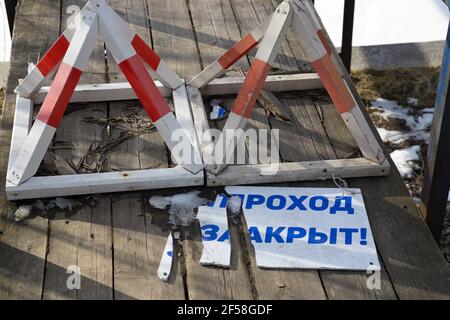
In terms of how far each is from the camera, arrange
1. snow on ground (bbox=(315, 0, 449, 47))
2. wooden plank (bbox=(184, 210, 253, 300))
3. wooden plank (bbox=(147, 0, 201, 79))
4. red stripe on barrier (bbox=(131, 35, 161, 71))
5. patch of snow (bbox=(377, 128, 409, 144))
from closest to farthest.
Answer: wooden plank (bbox=(184, 210, 253, 300)) < red stripe on barrier (bbox=(131, 35, 161, 71)) < wooden plank (bbox=(147, 0, 201, 79)) < patch of snow (bbox=(377, 128, 409, 144)) < snow on ground (bbox=(315, 0, 449, 47))

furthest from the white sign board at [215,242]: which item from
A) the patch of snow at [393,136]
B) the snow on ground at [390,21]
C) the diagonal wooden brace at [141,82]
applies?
the snow on ground at [390,21]

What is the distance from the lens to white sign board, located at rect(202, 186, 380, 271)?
9.68ft

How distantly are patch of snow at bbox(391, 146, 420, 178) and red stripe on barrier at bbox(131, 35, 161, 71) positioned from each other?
6.12ft

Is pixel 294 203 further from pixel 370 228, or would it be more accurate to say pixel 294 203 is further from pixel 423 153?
pixel 423 153

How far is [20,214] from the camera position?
316cm

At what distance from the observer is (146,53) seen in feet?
12.1

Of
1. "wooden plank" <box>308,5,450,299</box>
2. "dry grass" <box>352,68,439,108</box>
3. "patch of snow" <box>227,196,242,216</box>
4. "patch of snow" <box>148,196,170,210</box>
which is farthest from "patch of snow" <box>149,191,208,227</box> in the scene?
"dry grass" <box>352,68,439,108</box>

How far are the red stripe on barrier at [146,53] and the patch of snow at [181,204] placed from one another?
81 centimetres

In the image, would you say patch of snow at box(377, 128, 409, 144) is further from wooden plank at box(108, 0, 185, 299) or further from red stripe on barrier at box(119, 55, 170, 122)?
red stripe on barrier at box(119, 55, 170, 122)

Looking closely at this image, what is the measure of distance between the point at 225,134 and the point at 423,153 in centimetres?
196

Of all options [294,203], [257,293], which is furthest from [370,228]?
[257,293]

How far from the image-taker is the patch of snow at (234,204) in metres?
3.19

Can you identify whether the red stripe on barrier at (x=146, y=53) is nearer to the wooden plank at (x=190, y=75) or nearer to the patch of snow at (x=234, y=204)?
the wooden plank at (x=190, y=75)

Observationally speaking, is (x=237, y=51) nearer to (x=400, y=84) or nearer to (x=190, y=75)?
(x=190, y=75)
